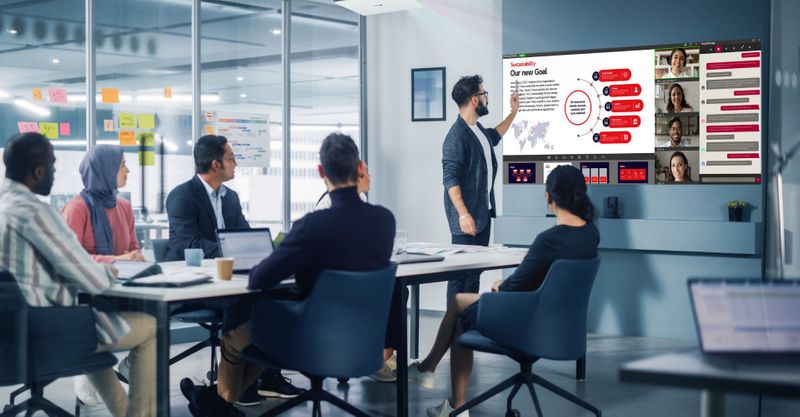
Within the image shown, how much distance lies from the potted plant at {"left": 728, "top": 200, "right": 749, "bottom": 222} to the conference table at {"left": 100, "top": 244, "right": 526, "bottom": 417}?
218 centimetres

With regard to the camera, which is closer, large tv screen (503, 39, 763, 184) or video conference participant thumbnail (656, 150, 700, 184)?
large tv screen (503, 39, 763, 184)

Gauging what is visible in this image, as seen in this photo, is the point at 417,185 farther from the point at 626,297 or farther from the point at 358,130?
the point at 626,297

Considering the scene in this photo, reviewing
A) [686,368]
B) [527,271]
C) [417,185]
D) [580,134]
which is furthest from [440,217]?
[686,368]

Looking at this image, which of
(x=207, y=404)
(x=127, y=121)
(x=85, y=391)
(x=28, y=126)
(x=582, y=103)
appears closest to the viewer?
(x=85, y=391)

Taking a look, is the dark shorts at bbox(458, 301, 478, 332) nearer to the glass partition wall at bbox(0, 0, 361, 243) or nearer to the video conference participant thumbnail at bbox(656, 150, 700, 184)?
the glass partition wall at bbox(0, 0, 361, 243)

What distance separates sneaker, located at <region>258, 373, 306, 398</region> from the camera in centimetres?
461

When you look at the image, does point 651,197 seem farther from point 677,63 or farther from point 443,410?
point 443,410

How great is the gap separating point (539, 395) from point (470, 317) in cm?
84

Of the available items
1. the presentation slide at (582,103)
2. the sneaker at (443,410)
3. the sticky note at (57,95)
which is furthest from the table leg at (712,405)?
the sticky note at (57,95)

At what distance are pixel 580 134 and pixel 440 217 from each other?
5.33 ft

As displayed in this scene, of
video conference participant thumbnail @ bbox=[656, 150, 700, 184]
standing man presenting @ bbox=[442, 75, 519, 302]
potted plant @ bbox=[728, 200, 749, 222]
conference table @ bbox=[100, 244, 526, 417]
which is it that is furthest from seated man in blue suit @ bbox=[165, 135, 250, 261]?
potted plant @ bbox=[728, 200, 749, 222]

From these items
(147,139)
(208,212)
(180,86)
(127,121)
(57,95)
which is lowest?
(208,212)

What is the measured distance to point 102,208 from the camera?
173 inches

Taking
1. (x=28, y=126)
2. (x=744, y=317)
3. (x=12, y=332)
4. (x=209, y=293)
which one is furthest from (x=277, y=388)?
(x=744, y=317)
